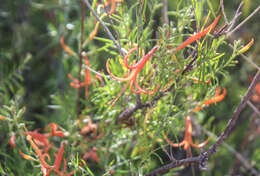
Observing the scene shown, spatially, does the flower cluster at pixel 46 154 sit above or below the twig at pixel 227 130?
below

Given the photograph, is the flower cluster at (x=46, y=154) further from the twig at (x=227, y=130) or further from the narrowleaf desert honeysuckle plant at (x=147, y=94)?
the twig at (x=227, y=130)

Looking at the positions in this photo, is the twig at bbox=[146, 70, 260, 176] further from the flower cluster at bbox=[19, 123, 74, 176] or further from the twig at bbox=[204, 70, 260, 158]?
the flower cluster at bbox=[19, 123, 74, 176]

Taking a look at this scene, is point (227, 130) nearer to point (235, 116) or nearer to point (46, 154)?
point (235, 116)

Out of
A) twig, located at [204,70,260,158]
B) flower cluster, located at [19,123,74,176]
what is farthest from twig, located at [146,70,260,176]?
flower cluster, located at [19,123,74,176]

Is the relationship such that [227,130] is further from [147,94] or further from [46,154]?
[46,154]

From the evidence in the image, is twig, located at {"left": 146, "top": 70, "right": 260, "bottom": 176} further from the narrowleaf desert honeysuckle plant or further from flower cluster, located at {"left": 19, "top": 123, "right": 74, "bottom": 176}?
flower cluster, located at {"left": 19, "top": 123, "right": 74, "bottom": 176}

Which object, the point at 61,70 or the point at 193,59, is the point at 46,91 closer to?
the point at 61,70

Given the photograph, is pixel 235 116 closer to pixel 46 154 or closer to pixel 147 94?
pixel 147 94

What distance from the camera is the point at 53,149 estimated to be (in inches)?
14.9

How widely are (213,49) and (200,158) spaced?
96 millimetres

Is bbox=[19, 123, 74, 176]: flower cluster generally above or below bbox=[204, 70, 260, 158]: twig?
below

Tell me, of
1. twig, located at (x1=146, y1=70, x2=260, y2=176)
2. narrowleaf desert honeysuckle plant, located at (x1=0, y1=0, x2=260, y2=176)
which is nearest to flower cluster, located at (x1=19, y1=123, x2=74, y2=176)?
narrowleaf desert honeysuckle plant, located at (x1=0, y1=0, x2=260, y2=176)

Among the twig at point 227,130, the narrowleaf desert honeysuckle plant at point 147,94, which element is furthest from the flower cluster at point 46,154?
the twig at point 227,130

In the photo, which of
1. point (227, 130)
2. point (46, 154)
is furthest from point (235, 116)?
point (46, 154)
